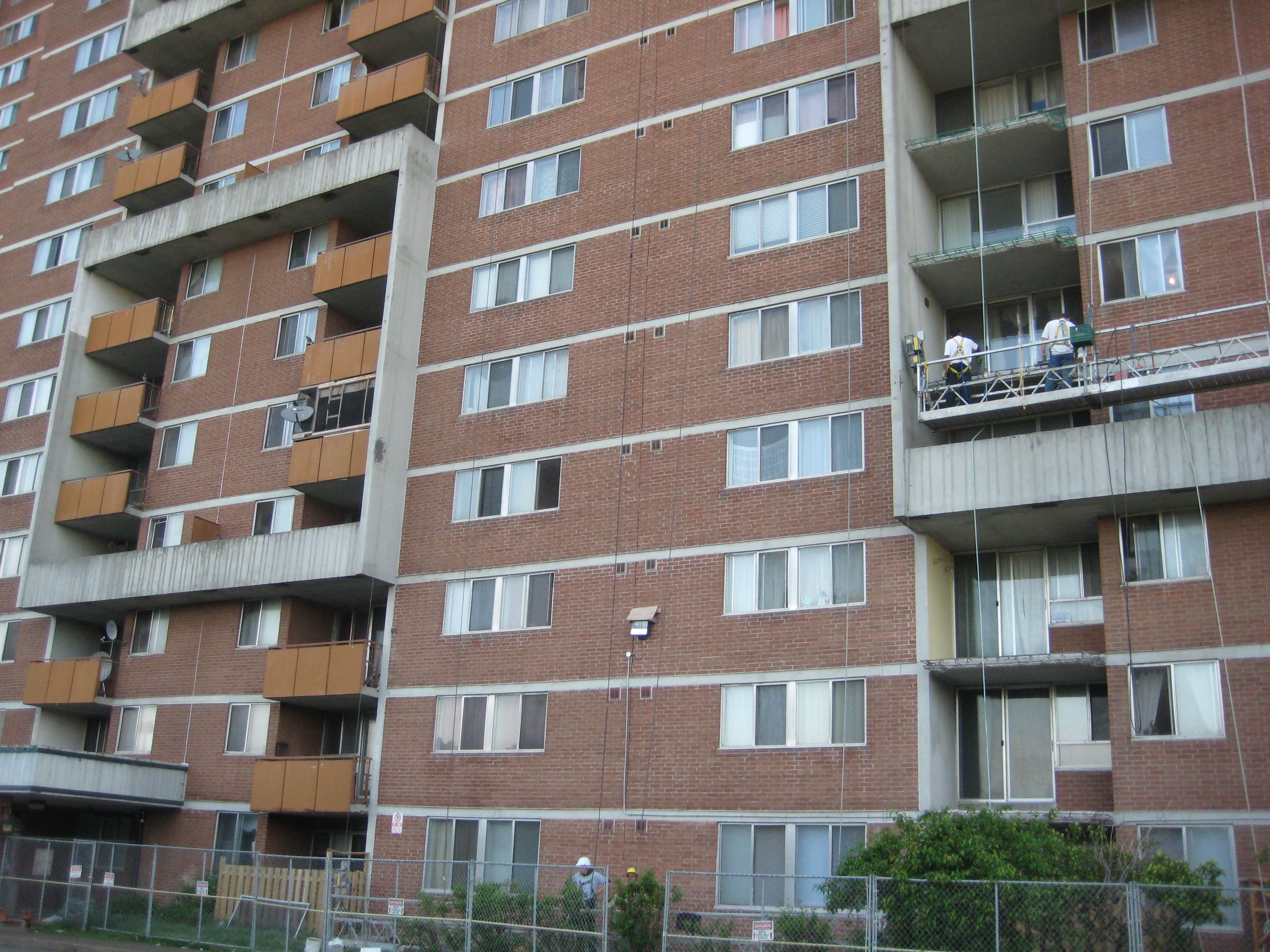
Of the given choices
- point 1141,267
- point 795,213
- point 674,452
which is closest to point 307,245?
point 674,452

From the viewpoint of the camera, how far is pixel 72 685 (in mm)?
36219

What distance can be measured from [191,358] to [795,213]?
2038 cm

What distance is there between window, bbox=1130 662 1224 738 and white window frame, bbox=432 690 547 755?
12.6 meters

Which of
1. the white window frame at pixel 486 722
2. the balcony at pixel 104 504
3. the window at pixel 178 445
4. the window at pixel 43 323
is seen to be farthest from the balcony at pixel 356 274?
the window at pixel 43 323

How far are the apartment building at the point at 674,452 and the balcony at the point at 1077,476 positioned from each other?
0.31ft

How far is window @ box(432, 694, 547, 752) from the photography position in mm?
28094

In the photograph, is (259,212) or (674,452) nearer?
(674,452)

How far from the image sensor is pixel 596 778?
26.7 m

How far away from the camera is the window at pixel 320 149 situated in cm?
3916

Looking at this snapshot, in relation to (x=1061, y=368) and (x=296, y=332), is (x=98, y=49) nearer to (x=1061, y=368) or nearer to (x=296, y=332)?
(x=296, y=332)

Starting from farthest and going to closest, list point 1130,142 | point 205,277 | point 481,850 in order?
point 205,277 < point 481,850 < point 1130,142

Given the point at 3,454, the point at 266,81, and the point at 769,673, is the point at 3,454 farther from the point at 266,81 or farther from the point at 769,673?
the point at 769,673

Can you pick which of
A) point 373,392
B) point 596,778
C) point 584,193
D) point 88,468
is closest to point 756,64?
point 584,193

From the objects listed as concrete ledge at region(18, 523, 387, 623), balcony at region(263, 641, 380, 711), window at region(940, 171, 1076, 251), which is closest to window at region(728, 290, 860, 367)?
window at region(940, 171, 1076, 251)
